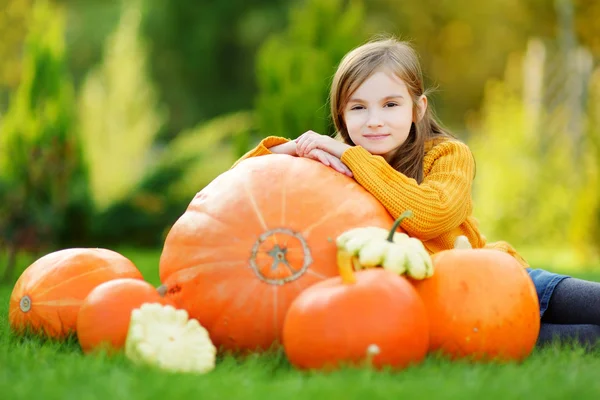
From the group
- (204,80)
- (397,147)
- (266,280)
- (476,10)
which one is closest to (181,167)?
(397,147)

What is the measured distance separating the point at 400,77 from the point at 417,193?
661 millimetres

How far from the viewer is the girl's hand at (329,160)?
11.1ft

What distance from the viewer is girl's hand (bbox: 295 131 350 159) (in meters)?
3.47

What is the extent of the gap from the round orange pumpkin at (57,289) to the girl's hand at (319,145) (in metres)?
0.97

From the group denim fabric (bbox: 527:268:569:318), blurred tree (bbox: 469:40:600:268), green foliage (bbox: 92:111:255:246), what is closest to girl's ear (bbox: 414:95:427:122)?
denim fabric (bbox: 527:268:569:318)

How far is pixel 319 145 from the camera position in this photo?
353cm

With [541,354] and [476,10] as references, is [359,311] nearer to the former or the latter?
[541,354]

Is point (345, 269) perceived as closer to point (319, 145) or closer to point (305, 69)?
point (319, 145)

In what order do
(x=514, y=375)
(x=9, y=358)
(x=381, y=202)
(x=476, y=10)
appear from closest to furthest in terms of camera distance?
1. (x=514, y=375)
2. (x=9, y=358)
3. (x=381, y=202)
4. (x=476, y=10)

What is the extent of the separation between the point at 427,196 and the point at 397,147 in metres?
0.48

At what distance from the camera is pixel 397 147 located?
3750 mm

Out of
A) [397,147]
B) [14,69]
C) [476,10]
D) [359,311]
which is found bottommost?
[359,311]

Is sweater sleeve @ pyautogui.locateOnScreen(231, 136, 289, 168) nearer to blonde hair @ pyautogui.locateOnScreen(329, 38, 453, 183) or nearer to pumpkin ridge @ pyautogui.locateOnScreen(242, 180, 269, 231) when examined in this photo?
blonde hair @ pyautogui.locateOnScreen(329, 38, 453, 183)

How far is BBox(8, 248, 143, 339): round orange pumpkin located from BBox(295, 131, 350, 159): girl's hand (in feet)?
3.19
